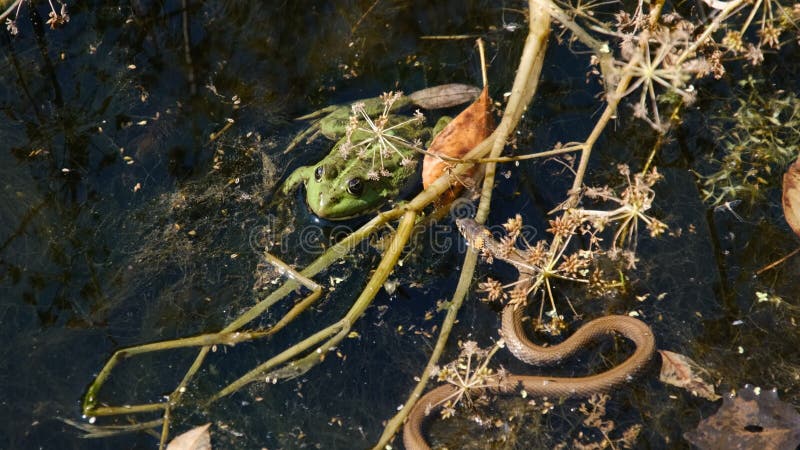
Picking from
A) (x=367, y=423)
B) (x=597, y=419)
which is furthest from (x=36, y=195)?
(x=597, y=419)

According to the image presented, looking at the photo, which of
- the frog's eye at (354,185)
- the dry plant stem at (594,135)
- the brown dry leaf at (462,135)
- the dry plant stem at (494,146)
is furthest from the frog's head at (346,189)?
the dry plant stem at (594,135)

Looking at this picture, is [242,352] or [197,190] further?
[197,190]

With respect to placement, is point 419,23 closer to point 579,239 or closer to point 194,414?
point 579,239

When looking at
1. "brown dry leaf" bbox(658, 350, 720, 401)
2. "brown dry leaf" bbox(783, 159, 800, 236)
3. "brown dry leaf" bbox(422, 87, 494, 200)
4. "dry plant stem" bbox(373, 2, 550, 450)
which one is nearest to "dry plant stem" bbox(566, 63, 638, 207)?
"dry plant stem" bbox(373, 2, 550, 450)

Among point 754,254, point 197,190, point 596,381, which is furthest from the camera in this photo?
point 197,190

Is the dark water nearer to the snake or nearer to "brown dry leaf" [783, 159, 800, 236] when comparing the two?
the snake

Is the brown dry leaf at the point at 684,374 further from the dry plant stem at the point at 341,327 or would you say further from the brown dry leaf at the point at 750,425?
the dry plant stem at the point at 341,327

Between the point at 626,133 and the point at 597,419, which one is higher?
the point at 626,133
